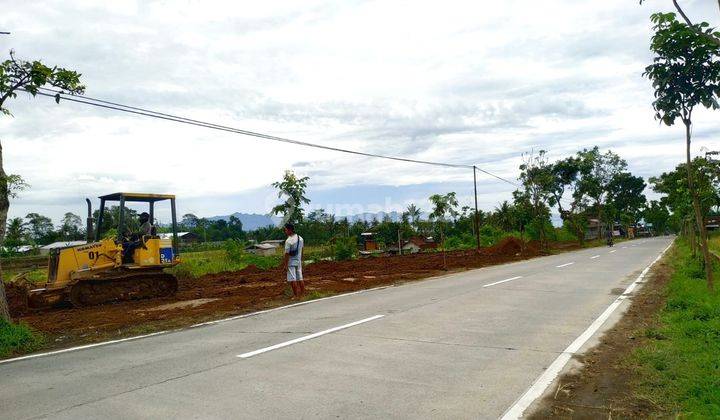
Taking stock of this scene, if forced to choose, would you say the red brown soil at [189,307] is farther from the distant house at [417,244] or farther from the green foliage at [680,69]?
the distant house at [417,244]

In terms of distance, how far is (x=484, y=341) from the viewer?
7.71 meters

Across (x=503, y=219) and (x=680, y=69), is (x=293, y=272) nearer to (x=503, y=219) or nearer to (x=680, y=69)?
(x=680, y=69)

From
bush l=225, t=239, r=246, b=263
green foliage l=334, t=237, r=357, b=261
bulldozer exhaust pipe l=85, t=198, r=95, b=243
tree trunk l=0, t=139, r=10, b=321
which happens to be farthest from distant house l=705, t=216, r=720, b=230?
tree trunk l=0, t=139, r=10, b=321

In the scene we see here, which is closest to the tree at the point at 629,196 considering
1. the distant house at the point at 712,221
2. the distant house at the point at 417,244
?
the distant house at the point at 712,221

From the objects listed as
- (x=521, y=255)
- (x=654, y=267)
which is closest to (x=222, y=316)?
(x=654, y=267)

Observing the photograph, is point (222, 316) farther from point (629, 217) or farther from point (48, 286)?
point (629, 217)

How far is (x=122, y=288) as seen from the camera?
14773mm

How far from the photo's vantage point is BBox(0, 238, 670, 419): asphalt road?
4977mm

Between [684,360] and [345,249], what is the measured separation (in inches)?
1000

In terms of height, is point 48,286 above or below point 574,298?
above

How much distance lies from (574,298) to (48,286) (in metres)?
13.2

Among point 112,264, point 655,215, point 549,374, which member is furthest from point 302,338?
point 655,215

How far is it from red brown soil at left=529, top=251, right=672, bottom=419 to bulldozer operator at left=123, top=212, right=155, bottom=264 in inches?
475

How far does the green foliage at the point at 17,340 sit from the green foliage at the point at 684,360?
8.88 m
